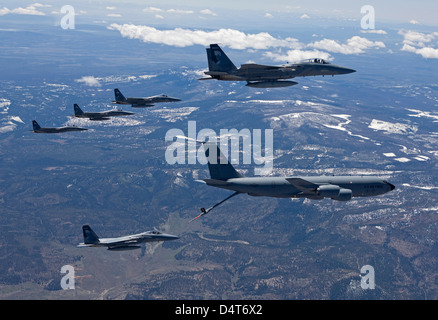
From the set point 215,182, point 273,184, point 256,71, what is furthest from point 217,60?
point 273,184

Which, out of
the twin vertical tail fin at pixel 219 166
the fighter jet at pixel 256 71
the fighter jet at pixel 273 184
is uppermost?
the fighter jet at pixel 256 71

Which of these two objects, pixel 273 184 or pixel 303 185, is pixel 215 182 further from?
pixel 303 185

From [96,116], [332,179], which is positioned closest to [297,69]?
[332,179]

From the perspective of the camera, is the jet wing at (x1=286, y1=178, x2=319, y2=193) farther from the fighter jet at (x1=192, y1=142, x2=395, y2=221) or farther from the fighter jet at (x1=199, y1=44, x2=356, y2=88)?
the fighter jet at (x1=199, y1=44, x2=356, y2=88)

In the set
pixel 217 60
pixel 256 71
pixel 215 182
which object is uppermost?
pixel 217 60

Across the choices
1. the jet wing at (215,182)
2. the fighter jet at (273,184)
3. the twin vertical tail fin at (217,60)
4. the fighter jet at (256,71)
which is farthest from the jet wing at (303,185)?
the twin vertical tail fin at (217,60)

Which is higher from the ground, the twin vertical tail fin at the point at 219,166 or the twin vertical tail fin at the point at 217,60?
the twin vertical tail fin at the point at 217,60

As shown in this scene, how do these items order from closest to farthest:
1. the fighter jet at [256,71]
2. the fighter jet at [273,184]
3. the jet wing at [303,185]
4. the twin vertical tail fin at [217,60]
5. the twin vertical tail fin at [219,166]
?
the jet wing at [303,185] < the fighter jet at [273,184] < the twin vertical tail fin at [219,166] < the fighter jet at [256,71] < the twin vertical tail fin at [217,60]

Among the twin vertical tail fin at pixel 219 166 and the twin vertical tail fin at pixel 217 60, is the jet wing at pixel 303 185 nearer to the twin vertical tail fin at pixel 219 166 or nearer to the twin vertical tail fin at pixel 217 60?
the twin vertical tail fin at pixel 219 166
